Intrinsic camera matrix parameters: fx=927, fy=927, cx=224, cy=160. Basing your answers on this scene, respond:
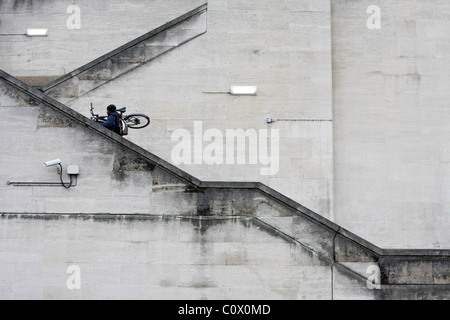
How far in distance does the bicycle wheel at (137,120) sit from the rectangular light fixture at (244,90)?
7.87 feet

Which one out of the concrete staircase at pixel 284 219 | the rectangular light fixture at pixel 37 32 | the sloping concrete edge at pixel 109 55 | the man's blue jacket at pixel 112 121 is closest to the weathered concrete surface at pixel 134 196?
the concrete staircase at pixel 284 219

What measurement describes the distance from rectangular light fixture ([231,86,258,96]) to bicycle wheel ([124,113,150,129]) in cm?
240

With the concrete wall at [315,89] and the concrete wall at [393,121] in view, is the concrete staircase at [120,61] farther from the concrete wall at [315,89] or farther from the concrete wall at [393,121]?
the concrete wall at [393,121]

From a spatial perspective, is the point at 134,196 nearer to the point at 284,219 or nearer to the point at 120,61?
the point at 284,219

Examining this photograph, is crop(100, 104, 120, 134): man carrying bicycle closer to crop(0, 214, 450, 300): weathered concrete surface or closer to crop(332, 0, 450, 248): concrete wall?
crop(0, 214, 450, 300): weathered concrete surface

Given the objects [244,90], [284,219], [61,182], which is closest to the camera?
[284,219]

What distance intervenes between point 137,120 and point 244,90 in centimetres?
322

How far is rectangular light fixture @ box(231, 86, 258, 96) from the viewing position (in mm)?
23547

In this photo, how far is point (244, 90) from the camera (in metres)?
23.6

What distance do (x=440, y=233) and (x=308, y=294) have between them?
7115 millimetres

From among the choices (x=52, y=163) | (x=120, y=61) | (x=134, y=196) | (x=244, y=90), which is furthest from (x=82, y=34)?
(x=134, y=196)

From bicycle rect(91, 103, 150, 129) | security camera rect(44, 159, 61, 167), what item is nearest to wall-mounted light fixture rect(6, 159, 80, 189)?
security camera rect(44, 159, 61, 167)
